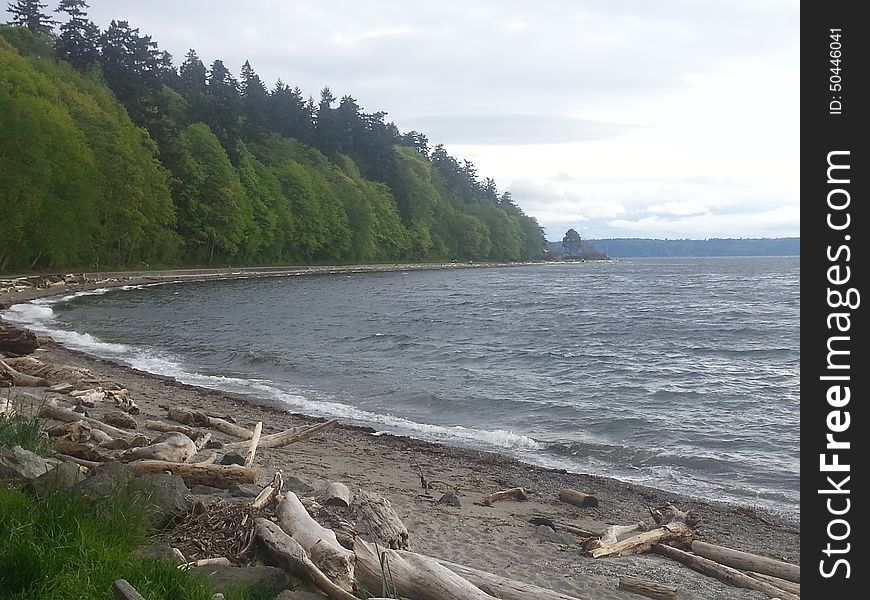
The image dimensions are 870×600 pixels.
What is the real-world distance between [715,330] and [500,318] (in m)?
10.3

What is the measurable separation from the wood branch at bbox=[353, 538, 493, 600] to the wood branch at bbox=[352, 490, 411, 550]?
84 cm

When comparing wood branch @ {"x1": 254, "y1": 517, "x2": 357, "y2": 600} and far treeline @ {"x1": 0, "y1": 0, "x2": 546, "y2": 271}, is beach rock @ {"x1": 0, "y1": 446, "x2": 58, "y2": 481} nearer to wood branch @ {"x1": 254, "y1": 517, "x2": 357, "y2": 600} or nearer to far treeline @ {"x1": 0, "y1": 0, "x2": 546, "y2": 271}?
wood branch @ {"x1": 254, "y1": 517, "x2": 357, "y2": 600}

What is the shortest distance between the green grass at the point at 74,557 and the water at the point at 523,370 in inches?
319

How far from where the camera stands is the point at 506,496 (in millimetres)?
9430

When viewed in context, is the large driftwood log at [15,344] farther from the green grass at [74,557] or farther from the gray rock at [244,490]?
the green grass at [74,557]

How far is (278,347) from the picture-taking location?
26172 millimetres

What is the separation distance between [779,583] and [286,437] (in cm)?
749

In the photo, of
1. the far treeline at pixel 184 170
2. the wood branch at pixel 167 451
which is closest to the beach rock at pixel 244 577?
the wood branch at pixel 167 451

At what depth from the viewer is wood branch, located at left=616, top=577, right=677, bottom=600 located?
19.1ft

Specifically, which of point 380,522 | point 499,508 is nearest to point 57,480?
point 380,522

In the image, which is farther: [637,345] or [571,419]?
[637,345]
